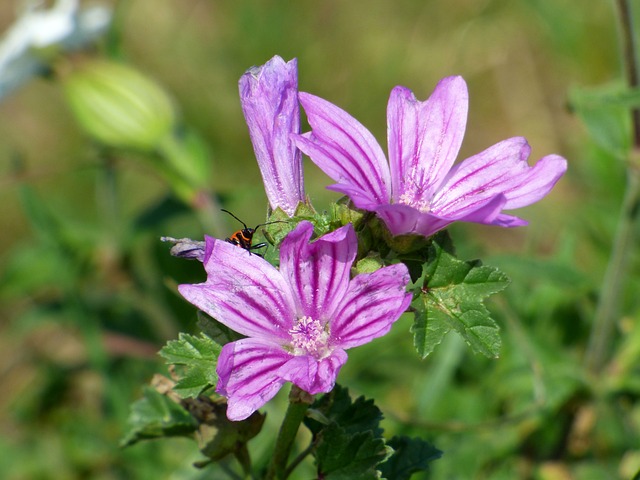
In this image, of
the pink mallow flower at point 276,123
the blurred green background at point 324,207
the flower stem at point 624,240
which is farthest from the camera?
the blurred green background at point 324,207

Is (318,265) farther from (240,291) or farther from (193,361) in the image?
(193,361)

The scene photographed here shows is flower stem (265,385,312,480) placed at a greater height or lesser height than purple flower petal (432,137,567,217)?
lesser

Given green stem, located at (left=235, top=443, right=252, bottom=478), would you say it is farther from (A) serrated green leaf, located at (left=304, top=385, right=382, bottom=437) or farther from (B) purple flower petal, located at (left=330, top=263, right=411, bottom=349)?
(B) purple flower petal, located at (left=330, top=263, right=411, bottom=349)

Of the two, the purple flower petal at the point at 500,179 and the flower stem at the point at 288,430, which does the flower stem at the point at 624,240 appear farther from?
the flower stem at the point at 288,430

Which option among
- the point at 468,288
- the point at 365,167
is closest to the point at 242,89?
the point at 365,167

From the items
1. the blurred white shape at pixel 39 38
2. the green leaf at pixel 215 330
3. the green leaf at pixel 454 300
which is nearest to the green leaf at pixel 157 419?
the green leaf at pixel 215 330

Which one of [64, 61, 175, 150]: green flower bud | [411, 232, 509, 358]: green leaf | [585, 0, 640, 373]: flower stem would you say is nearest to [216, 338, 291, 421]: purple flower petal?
[411, 232, 509, 358]: green leaf
